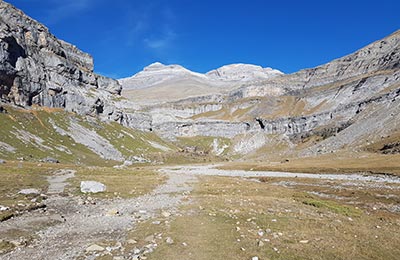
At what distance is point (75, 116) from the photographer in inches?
7372

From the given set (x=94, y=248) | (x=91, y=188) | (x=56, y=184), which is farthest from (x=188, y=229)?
(x=56, y=184)

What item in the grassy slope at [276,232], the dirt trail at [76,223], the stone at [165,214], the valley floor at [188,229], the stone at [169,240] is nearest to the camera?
the dirt trail at [76,223]

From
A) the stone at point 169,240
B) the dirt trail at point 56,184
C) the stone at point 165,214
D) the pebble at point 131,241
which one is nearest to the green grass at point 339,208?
the stone at point 165,214

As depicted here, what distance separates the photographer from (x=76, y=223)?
22719mm

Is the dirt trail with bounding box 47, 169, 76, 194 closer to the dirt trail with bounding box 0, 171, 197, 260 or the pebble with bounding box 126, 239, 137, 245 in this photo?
the dirt trail with bounding box 0, 171, 197, 260

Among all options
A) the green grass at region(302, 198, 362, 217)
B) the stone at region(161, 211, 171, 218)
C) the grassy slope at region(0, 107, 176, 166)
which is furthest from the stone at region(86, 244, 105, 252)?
the grassy slope at region(0, 107, 176, 166)

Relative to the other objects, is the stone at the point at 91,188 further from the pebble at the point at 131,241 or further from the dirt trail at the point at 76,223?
the pebble at the point at 131,241

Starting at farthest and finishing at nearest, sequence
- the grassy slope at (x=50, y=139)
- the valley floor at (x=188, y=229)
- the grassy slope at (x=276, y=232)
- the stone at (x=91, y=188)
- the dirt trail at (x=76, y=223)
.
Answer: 1. the grassy slope at (x=50, y=139)
2. the stone at (x=91, y=188)
3. the grassy slope at (x=276, y=232)
4. the valley floor at (x=188, y=229)
5. the dirt trail at (x=76, y=223)

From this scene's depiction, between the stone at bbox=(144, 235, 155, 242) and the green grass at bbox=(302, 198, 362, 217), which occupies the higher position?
the stone at bbox=(144, 235, 155, 242)

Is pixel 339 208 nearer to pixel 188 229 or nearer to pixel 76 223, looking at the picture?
pixel 188 229

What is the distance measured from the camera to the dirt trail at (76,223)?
53.2 feet

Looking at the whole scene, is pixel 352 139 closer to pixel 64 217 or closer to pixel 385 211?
pixel 385 211

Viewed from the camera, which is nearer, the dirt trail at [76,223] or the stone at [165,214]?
the dirt trail at [76,223]

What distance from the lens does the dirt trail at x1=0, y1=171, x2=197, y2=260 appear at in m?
16.2
